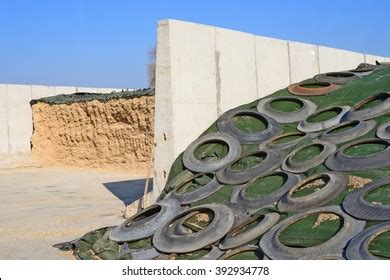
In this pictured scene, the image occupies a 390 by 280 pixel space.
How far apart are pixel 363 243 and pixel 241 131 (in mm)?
3379

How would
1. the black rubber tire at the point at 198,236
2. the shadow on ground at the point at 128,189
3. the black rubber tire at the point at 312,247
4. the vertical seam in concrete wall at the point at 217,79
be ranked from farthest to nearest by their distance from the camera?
the shadow on ground at the point at 128,189, the vertical seam in concrete wall at the point at 217,79, the black rubber tire at the point at 198,236, the black rubber tire at the point at 312,247

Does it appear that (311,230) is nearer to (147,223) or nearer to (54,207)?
(147,223)

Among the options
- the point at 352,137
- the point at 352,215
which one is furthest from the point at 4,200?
the point at 352,215

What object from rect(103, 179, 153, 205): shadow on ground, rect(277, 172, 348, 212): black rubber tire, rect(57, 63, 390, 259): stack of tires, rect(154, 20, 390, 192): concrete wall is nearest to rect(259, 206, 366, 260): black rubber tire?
rect(57, 63, 390, 259): stack of tires

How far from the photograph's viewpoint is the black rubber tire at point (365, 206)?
4578 millimetres

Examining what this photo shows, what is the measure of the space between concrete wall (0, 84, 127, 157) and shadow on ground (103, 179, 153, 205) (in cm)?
661

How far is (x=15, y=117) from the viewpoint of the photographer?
18.9 meters

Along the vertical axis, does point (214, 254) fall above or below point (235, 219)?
below

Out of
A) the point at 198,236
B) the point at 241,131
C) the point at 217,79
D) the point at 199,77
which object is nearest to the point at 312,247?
the point at 198,236

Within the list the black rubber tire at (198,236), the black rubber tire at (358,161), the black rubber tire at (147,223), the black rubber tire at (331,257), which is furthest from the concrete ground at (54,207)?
the black rubber tire at (358,161)

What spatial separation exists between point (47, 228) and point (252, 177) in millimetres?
2977

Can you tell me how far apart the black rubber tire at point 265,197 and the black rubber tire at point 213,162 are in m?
0.86

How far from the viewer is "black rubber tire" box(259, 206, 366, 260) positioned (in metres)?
4.32

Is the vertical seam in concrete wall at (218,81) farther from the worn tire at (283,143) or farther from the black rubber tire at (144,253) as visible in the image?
the black rubber tire at (144,253)
